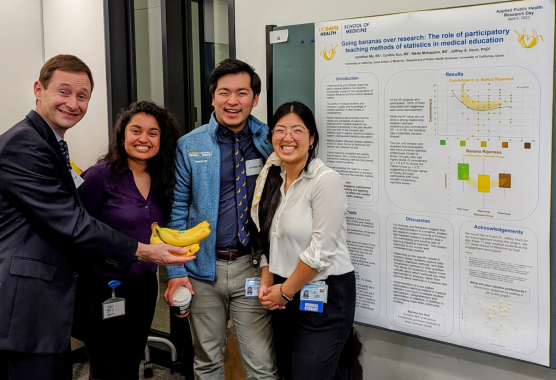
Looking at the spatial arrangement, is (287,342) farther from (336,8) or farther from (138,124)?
(336,8)

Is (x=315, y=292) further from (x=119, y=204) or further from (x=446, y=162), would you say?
(x=119, y=204)

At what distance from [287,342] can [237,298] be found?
1.05ft

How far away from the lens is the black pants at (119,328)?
87.3 inches

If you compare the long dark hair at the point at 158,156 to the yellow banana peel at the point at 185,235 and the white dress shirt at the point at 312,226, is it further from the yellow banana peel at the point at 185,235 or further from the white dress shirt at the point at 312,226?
the white dress shirt at the point at 312,226

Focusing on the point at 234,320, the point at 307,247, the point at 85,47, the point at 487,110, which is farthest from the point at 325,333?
the point at 85,47

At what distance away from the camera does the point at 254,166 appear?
234cm

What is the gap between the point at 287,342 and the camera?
2322mm

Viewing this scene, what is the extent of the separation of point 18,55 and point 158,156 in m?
2.08

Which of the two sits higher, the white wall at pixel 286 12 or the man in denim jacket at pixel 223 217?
the white wall at pixel 286 12

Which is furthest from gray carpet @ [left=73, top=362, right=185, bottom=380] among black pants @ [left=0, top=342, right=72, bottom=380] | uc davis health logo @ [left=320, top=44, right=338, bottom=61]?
uc davis health logo @ [left=320, top=44, right=338, bottom=61]

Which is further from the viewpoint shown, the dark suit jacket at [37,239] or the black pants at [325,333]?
the black pants at [325,333]

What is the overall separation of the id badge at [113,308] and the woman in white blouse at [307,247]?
2.15 feet

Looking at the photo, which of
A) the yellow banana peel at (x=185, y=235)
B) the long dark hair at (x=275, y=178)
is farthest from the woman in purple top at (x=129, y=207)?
the long dark hair at (x=275, y=178)

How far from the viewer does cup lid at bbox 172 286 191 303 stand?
2223 millimetres
